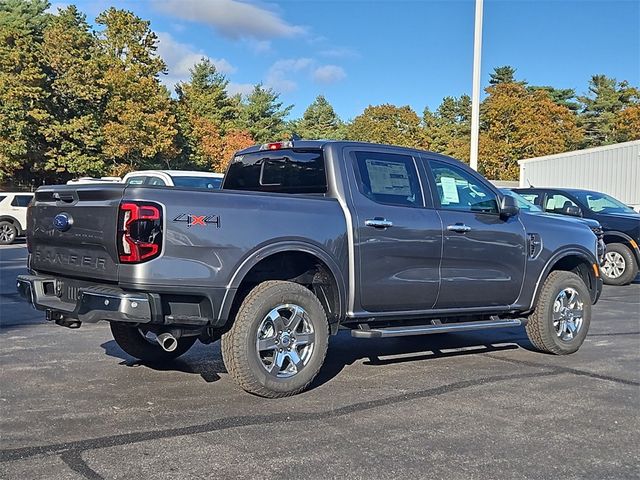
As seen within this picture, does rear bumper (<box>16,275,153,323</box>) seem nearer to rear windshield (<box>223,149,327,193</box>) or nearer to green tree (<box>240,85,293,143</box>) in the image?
rear windshield (<box>223,149,327,193</box>)

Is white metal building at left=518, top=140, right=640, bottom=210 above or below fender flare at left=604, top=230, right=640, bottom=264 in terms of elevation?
above

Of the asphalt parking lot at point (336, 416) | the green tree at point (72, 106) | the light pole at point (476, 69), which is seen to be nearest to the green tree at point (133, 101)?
the green tree at point (72, 106)

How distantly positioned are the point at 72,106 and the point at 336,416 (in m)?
34.9

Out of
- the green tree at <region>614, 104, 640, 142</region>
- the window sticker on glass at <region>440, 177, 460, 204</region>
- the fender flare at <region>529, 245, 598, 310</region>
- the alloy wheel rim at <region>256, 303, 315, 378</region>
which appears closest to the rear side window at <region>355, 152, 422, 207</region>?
the window sticker on glass at <region>440, 177, 460, 204</region>

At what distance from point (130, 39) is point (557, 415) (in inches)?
1575

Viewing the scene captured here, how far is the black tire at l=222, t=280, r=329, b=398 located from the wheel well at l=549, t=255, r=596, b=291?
3.26m

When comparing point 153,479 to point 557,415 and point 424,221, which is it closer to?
point 557,415

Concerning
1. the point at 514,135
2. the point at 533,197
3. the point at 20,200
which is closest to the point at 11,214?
the point at 20,200

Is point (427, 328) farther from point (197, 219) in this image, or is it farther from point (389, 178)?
point (197, 219)

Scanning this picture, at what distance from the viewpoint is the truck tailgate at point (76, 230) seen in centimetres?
471

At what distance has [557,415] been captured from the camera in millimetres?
4973

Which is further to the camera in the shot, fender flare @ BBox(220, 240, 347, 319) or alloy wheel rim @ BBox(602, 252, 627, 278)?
alloy wheel rim @ BBox(602, 252, 627, 278)

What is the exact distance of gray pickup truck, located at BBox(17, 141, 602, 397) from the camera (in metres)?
4.69

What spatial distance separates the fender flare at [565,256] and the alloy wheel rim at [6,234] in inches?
727
